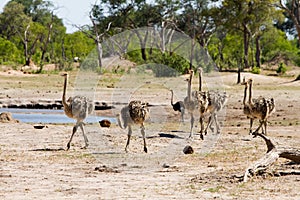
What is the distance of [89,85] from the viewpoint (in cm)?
3262

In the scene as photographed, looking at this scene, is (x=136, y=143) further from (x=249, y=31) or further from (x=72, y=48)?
(x=72, y=48)

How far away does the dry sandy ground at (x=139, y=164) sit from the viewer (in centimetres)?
849

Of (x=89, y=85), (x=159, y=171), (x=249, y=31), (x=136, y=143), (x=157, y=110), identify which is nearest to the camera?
(x=159, y=171)

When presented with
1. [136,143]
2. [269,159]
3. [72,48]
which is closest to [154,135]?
[136,143]

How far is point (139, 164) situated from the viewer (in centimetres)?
1110

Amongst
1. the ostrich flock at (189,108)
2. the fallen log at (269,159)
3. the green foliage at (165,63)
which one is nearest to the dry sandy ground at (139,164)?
the fallen log at (269,159)

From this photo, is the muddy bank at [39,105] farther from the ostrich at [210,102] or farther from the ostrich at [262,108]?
the ostrich at [262,108]

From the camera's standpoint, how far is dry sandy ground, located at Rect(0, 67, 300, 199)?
849cm

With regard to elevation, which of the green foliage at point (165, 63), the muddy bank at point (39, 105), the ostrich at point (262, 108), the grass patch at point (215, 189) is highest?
the green foliage at point (165, 63)

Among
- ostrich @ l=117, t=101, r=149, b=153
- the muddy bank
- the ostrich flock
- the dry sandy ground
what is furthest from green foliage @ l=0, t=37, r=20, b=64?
ostrich @ l=117, t=101, r=149, b=153

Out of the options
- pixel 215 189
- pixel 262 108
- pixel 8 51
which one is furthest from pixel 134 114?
pixel 8 51

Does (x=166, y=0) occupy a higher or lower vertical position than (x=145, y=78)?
higher

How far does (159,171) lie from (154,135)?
504cm

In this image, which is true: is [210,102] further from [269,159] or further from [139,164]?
[269,159]
